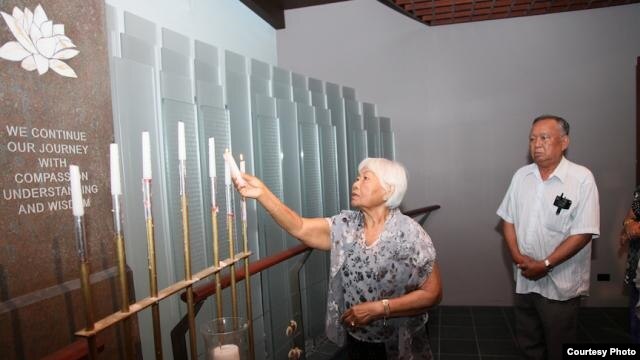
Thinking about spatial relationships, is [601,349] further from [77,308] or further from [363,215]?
[77,308]

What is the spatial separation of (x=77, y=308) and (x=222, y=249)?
36.8 inches

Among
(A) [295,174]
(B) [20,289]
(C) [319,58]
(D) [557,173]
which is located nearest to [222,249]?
(A) [295,174]

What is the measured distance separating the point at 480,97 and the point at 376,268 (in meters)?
3.23

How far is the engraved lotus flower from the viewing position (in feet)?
4.50

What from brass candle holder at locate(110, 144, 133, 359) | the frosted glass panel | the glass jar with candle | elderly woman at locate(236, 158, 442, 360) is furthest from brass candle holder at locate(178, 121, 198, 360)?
the frosted glass panel

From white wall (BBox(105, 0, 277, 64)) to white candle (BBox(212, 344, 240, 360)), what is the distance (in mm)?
2239

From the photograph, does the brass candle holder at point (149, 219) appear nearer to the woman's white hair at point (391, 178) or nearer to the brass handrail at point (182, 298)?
the brass handrail at point (182, 298)

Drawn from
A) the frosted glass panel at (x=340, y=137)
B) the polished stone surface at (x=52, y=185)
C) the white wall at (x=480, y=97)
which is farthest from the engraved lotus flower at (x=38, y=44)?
the white wall at (x=480, y=97)

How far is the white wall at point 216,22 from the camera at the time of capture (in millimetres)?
2902

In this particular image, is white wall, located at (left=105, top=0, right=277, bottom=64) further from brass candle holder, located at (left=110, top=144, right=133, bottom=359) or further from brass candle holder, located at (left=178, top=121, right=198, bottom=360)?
brass candle holder, located at (left=110, top=144, right=133, bottom=359)

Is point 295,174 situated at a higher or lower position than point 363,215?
higher

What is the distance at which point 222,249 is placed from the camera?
96.4 inches

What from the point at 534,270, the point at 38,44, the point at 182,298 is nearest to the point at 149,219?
the point at 182,298

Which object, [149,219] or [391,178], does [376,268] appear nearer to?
[391,178]
